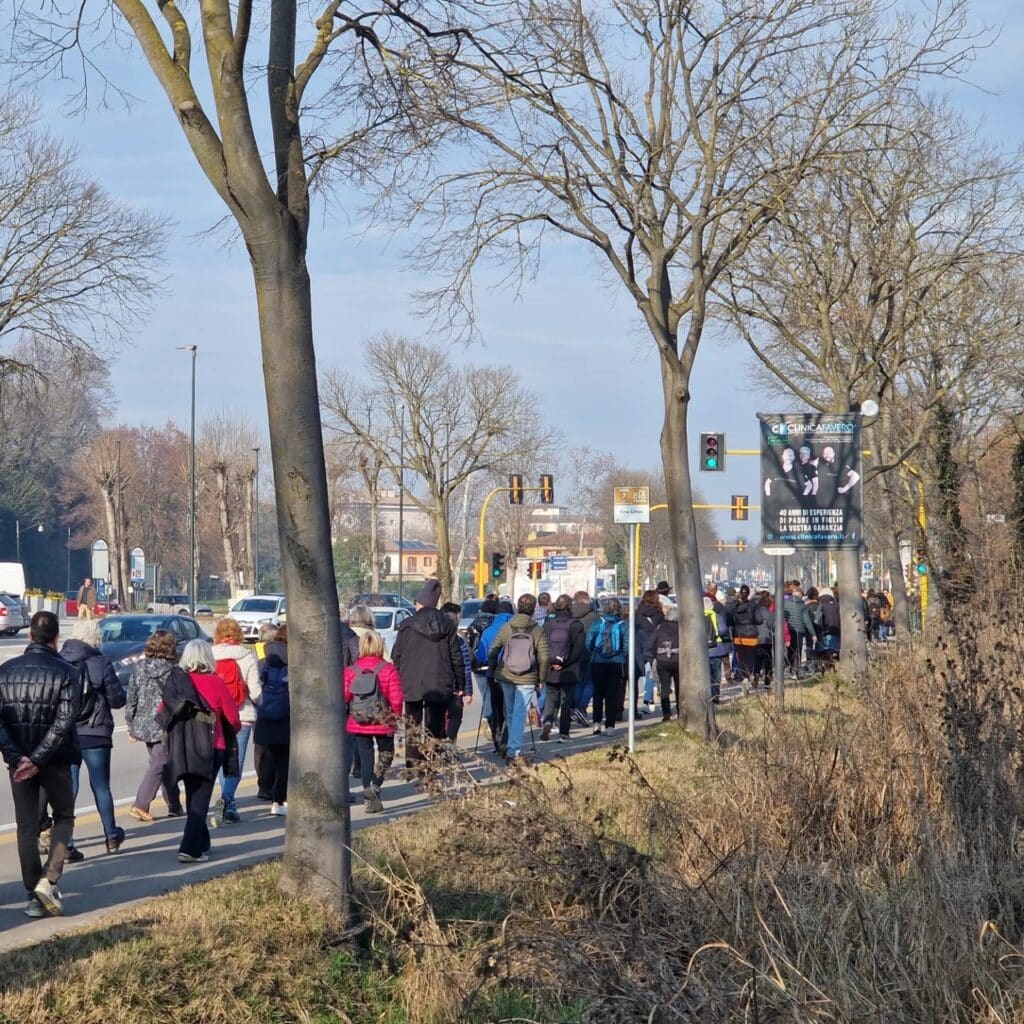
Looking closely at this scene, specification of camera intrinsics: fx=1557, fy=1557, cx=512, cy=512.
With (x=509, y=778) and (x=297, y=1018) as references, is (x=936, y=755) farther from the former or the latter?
(x=297, y=1018)

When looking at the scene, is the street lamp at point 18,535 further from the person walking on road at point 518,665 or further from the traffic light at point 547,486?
the person walking on road at point 518,665

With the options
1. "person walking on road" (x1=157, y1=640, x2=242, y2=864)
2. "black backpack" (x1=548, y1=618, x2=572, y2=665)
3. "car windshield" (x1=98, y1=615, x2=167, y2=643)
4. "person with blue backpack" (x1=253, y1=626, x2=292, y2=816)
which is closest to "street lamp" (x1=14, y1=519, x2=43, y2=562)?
"car windshield" (x1=98, y1=615, x2=167, y2=643)

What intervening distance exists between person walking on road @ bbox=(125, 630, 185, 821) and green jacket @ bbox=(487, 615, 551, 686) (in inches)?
178

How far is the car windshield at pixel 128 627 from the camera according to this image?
2633 cm

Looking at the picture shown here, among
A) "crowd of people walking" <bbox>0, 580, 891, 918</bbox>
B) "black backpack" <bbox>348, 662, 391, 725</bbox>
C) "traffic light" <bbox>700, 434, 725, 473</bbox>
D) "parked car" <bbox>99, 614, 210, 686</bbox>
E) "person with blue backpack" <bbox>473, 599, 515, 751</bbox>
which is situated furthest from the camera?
"traffic light" <bbox>700, 434, 725, 473</bbox>

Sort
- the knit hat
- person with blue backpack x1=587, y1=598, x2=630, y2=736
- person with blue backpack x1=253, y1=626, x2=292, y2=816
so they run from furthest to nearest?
person with blue backpack x1=587, y1=598, x2=630, y2=736 < the knit hat < person with blue backpack x1=253, y1=626, x2=292, y2=816

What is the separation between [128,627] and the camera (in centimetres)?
2670

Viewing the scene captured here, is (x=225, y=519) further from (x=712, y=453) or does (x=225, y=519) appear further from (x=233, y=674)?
(x=233, y=674)

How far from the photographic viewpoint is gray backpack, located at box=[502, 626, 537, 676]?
52.7 feet

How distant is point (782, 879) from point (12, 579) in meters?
62.2

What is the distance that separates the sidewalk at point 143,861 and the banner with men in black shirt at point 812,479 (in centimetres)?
613

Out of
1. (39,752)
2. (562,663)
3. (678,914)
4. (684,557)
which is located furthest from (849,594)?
(678,914)

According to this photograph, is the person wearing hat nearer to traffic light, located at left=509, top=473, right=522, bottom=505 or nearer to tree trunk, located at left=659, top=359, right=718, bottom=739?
tree trunk, located at left=659, top=359, right=718, bottom=739

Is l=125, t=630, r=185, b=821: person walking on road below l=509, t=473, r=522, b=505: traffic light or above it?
below
